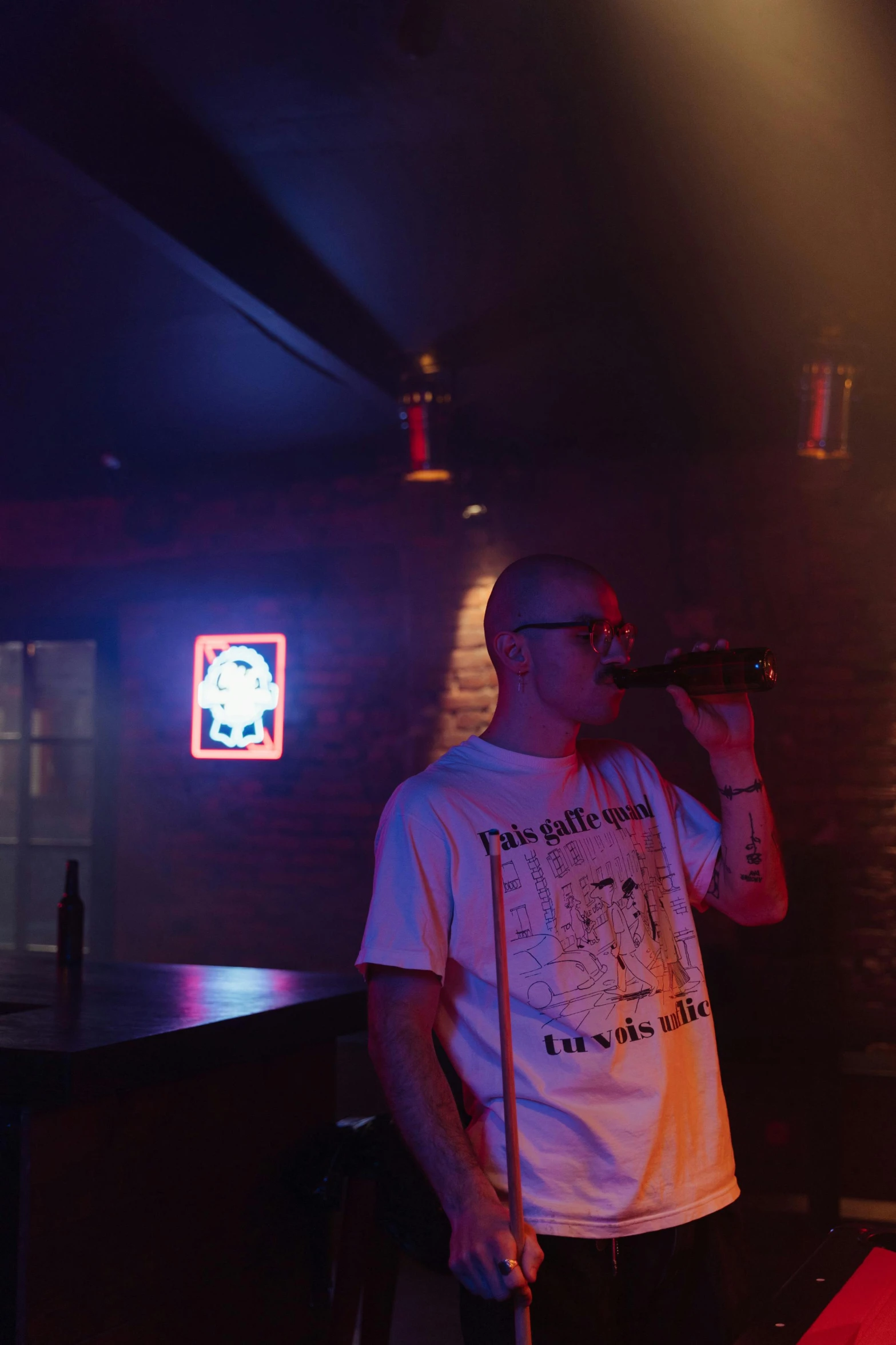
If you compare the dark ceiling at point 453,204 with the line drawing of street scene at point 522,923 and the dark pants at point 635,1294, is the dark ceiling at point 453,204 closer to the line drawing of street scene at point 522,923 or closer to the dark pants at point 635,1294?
the line drawing of street scene at point 522,923

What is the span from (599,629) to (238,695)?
150 inches

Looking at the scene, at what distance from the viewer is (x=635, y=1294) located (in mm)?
1473

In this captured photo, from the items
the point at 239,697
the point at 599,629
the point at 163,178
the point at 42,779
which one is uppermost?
the point at 163,178

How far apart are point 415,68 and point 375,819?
130 inches

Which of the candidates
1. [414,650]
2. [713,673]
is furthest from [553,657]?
[414,650]

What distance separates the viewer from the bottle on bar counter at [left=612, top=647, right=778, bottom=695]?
1579 millimetres

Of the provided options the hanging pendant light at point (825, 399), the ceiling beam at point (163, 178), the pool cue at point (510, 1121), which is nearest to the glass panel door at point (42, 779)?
the ceiling beam at point (163, 178)

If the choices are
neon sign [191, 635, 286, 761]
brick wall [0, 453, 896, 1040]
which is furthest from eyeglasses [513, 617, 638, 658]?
neon sign [191, 635, 286, 761]

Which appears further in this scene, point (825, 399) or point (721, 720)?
point (825, 399)

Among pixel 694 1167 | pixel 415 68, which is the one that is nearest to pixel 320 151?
pixel 415 68

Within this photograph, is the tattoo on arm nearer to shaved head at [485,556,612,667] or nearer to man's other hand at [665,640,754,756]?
man's other hand at [665,640,754,756]

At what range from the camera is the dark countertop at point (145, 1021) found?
192 cm

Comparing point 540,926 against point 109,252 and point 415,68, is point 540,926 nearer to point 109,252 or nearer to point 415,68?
point 415,68

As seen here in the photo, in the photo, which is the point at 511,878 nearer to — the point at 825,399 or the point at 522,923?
the point at 522,923
